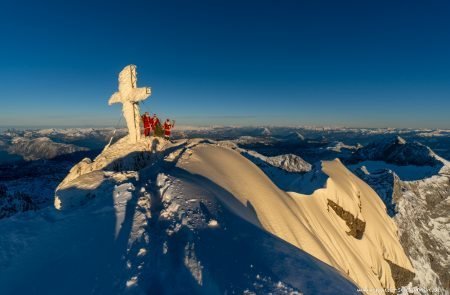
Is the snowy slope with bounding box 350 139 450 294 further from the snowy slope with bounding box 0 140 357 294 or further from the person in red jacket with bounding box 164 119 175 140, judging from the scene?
the snowy slope with bounding box 0 140 357 294

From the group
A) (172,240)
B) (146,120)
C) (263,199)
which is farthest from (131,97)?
(172,240)

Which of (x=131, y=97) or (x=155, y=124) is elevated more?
(x=131, y=97)

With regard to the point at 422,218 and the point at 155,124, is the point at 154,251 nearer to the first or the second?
the point at 155,124

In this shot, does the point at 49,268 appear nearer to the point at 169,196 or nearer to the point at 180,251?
the point at 180,251

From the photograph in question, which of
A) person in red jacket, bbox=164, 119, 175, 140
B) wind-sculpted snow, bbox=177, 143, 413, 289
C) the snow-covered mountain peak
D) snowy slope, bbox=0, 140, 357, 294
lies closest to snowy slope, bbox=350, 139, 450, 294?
wind-sculpted snow, bbox=177, 143, 413, 289

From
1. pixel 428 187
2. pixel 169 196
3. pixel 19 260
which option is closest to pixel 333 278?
pixel 169 196

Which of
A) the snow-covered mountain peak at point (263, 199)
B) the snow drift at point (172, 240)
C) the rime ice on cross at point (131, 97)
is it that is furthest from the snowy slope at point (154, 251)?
the rime ice on cross at point (131, 97)

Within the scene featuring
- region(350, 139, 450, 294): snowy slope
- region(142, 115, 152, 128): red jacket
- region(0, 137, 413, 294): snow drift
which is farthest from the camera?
region(350, 139, 450, 294): snowy slope
